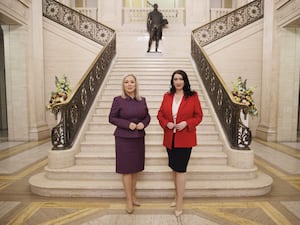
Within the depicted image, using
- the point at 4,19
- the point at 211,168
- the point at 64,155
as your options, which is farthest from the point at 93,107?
the point at 4,19

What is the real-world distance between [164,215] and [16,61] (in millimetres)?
7029

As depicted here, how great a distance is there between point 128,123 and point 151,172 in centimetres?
140

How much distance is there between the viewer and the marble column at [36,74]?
8.02 m

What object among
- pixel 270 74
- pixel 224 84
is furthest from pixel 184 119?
pixel 270 74

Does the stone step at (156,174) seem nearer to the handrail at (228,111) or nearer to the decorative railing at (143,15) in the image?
the handrail at (228,111)

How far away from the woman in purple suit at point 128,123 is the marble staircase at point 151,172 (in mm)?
821

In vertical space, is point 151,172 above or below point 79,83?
below

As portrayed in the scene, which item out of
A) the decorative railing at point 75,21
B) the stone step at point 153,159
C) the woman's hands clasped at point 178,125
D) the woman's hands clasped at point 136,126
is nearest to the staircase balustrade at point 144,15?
the decorative railing at point 75,21

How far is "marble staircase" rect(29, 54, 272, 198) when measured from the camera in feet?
12.5

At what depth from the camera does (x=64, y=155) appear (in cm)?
424

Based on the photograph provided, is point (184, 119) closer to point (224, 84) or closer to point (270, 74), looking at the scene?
point (224, 84)

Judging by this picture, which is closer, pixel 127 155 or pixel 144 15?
pixel 127 155

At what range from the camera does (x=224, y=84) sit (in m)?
5.05

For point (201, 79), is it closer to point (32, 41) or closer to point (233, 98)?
point (233, 98)
